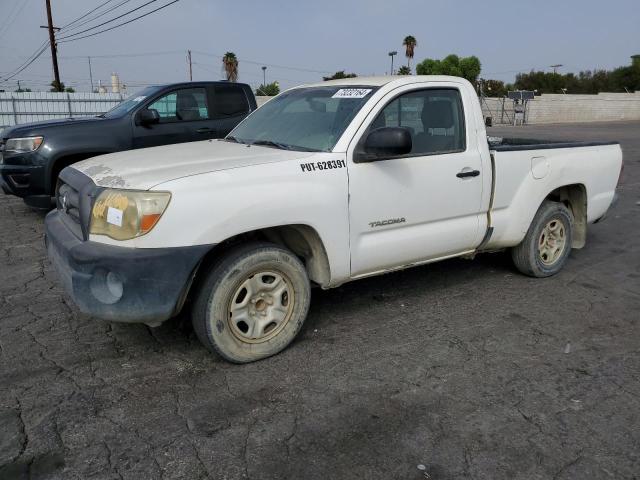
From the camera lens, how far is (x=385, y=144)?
3.63 metres

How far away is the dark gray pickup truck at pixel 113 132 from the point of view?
7.15 metres

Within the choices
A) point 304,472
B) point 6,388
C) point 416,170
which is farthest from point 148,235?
point 416,170

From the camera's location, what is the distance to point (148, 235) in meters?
3.07

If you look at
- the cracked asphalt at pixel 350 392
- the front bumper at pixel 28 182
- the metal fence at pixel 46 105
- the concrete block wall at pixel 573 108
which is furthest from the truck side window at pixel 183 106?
the concrete block wall at pixel 573 108

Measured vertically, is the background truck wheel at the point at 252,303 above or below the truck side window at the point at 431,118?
below

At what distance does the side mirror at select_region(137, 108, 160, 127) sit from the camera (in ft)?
24.4

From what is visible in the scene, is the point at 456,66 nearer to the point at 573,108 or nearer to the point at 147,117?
the point at 573,108

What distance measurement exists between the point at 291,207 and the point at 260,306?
672 mm

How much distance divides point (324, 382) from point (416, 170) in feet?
5.43

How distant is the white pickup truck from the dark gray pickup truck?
10.9 ft

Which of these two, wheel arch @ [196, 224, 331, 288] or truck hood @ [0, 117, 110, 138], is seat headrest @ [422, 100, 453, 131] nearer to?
wheel arch @ [196, 224, 331, 288]

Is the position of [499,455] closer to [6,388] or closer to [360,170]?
[360,170]

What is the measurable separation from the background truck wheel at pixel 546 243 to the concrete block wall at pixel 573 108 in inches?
1329

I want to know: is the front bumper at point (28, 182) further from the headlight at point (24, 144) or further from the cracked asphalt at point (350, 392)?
the cracked asphalt at point (350, 392)
